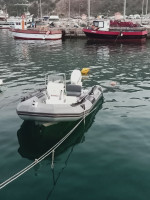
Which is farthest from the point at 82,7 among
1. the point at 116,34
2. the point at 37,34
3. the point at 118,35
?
the point at 118,35

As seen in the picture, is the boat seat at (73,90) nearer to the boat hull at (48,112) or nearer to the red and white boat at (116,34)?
the boat hull at (48,112)

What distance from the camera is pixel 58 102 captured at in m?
12.9

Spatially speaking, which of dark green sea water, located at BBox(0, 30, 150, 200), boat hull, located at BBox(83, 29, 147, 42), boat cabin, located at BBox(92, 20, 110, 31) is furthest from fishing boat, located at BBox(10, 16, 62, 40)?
dark green sea water, located at BBox(0, 30, 150, 200)

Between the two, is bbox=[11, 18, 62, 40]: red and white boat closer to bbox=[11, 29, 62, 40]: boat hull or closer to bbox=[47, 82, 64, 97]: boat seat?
bbox=[11, 29, 62, 40]: boat hull

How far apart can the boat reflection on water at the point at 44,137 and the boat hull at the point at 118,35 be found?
126ft

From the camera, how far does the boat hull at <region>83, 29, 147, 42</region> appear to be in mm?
48594

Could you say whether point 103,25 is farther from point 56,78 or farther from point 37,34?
point 56,78

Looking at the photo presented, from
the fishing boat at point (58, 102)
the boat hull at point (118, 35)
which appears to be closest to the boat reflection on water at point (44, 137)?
the fishing boat at point (58, 102)

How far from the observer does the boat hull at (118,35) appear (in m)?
48.6

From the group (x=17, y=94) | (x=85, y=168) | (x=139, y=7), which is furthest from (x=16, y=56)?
(x=139, y=7)

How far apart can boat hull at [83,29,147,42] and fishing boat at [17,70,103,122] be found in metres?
35.2

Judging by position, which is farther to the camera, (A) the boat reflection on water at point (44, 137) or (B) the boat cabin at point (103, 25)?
(B) the boat cabin at point (103, 25)

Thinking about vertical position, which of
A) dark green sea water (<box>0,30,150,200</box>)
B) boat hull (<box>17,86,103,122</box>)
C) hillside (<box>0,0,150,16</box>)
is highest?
hillside (<box>0,0,150,16</box>)

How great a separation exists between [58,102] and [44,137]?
80.1 inches
